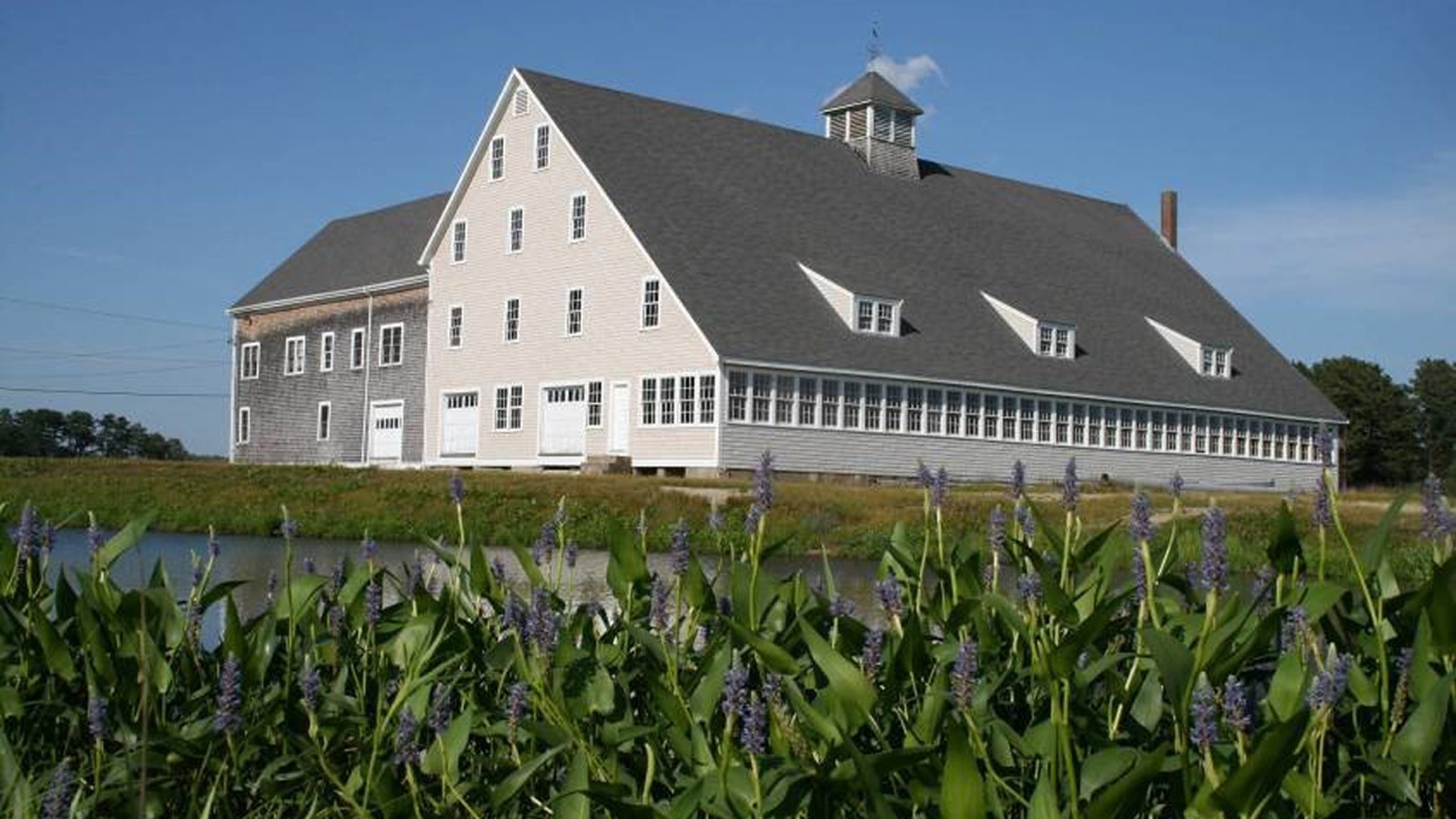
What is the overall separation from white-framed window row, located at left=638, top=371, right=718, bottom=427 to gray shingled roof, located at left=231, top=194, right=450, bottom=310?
1331 cm

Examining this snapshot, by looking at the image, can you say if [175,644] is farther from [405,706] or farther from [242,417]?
[242,417]

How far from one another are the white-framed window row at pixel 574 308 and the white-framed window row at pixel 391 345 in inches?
354

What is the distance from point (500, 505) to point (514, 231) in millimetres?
19419

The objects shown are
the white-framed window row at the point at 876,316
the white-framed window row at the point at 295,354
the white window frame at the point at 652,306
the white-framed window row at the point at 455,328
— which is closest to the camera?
the white window frame at the point at 652,306

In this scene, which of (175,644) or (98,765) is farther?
(175,644)

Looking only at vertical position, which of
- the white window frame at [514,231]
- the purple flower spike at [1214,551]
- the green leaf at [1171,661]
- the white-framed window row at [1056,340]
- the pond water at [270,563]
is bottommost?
the pond water at [270,563]

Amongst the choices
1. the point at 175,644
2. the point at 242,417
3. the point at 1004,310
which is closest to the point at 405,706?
the point at 175,644

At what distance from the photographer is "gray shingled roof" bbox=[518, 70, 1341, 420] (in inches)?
1563

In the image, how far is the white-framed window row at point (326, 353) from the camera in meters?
53.2

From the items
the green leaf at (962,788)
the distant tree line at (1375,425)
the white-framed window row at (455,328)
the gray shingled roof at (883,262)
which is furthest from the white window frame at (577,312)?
the distant tree line at (1375,425)

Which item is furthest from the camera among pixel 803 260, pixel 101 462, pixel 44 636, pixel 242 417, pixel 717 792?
pixel 242 417

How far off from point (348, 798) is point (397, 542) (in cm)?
2004

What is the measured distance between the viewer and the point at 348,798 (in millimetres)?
4137

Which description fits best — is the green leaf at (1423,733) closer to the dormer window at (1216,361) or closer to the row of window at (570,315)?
the row of window at (570,315)
